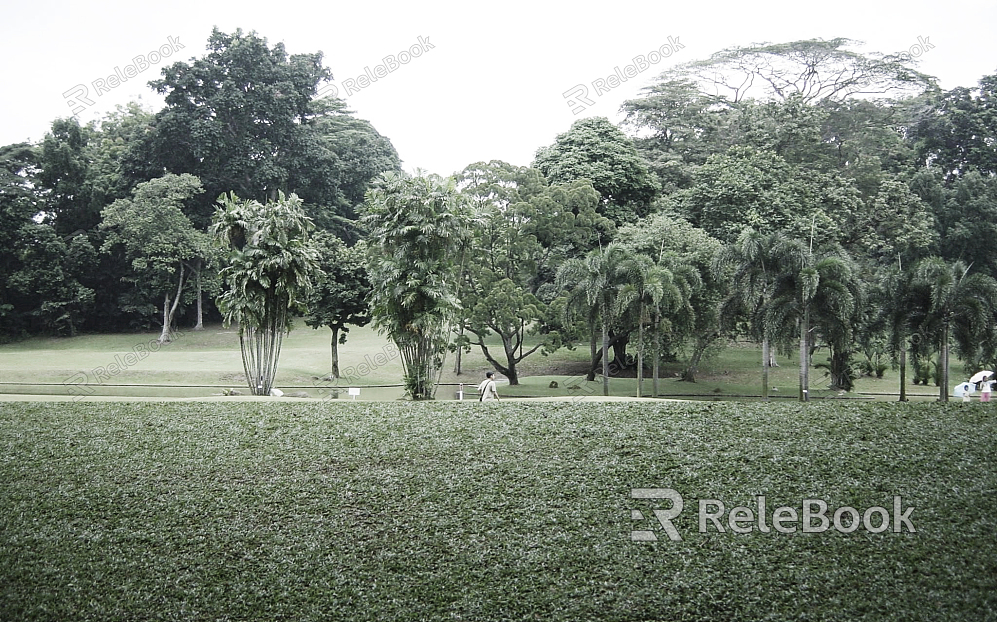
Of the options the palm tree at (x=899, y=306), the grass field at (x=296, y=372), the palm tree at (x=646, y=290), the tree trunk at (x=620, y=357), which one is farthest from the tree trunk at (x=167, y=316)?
the palm tree at (x=899, y=306)

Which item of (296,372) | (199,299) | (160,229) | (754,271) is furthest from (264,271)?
(199,299)

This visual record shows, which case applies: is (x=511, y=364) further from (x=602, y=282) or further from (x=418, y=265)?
(x=418, y=265)

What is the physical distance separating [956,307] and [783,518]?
A: 13035mm

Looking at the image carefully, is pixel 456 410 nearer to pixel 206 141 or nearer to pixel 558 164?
pixel 558 164

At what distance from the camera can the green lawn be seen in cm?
721

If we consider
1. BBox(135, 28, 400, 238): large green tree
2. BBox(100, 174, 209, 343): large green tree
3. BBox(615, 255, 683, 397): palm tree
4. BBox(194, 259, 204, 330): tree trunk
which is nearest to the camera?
BBox(615, 255, 683, 397): palm tree

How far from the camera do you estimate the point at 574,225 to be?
24625 mm

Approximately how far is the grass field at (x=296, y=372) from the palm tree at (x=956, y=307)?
3.76m

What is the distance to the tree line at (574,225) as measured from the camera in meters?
17.9

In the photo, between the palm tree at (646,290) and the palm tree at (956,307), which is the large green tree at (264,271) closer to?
the palm tree at (646,290)

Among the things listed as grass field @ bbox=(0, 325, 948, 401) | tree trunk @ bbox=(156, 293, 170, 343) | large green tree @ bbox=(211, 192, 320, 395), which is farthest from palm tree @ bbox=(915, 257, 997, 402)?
tree trunk @ bbox=(156, 293, 170, 343)

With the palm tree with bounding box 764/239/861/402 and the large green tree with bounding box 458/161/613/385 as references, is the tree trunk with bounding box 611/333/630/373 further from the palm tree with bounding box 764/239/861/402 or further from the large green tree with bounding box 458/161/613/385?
the palm tree with bounding box 764/239/861/402

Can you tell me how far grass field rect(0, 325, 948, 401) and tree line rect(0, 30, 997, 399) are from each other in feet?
3.60

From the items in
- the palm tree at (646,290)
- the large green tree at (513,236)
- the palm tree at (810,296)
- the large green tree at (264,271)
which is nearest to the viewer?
the large green tree at (264,271)
